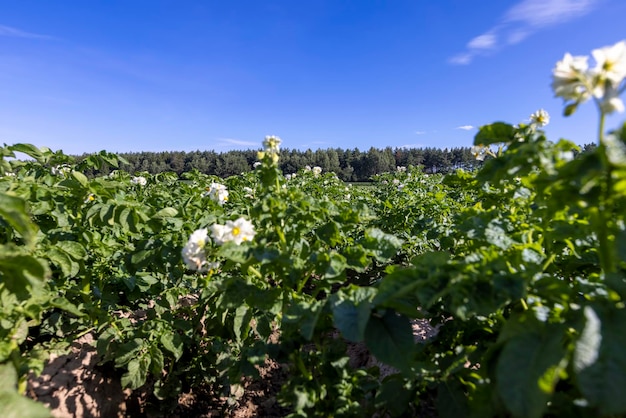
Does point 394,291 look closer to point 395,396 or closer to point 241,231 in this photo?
point 395,396

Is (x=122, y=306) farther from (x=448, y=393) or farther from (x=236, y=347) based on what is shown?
(x=448, y=393)

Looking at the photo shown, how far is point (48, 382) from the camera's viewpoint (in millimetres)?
2238

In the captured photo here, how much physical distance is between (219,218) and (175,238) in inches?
15.6

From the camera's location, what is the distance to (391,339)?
1354mm

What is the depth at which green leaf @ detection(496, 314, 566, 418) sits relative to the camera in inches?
36.5

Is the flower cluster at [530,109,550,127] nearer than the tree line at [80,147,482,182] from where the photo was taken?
Yes

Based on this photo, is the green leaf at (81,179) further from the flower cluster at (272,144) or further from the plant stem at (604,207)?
the plant stem at (604,207)

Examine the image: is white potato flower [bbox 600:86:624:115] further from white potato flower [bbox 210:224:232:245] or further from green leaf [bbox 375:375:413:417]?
white potato flower [bbox 210:224:232:245]

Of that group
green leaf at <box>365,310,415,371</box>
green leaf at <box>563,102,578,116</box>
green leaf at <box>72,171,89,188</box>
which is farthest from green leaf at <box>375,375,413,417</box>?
green leaf at <box>72,171,89,188</box>

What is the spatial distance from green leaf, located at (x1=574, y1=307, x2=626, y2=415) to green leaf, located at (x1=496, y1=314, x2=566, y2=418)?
0.06 metres

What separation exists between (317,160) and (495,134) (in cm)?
4625

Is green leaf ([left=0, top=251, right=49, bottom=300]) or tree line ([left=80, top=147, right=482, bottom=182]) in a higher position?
tree line ([left=80, top=147, right=482, bottom=182])

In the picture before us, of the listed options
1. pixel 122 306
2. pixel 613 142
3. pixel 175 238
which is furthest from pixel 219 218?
pixel 613 142

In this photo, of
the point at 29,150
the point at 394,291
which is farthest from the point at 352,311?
the point at 29,150
